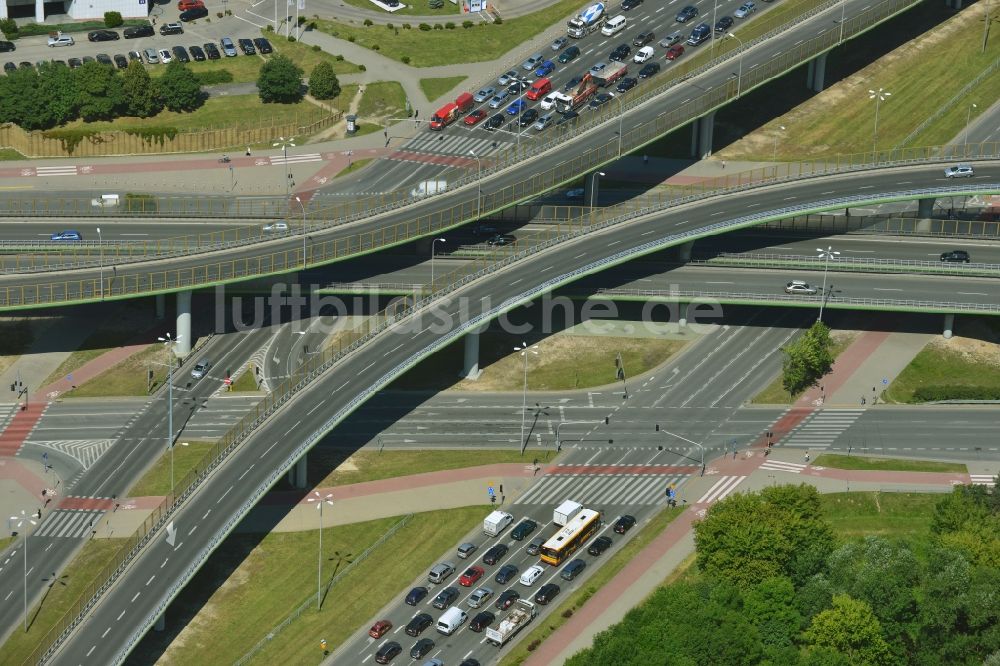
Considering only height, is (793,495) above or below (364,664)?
above

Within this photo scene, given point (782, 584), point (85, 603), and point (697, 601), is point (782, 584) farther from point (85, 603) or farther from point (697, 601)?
point (85, 603)

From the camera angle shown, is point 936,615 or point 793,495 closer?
point 936,615

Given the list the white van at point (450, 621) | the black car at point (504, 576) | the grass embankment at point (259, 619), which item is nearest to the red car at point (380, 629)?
the grass embankment at point (259, 619)

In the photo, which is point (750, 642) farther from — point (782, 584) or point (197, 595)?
point (197, 595)

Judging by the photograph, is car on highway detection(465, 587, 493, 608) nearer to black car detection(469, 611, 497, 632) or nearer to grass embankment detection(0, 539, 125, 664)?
black car detection(469, 611, 497, 632)

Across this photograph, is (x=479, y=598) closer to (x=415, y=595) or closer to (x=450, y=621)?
(x=450, y=621)

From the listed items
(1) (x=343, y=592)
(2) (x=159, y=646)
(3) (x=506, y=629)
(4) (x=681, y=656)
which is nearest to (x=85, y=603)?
(2) (x=159, y=646)
